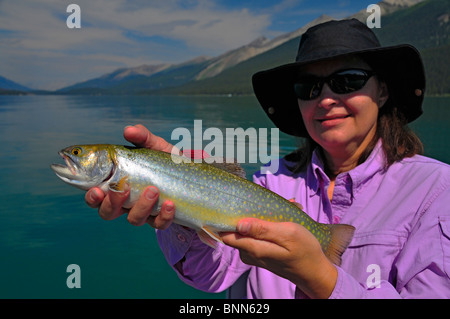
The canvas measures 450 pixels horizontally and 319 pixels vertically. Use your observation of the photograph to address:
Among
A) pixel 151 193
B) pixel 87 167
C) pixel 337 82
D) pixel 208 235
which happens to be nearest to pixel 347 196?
pixel 337 82

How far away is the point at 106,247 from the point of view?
11.4 metres

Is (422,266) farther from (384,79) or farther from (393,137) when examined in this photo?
(384,79)

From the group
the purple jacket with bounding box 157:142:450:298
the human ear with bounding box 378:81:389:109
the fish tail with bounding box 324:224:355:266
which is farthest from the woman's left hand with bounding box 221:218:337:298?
the human ear with bounding box 378:81:389:109

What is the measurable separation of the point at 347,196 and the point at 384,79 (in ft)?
4.12

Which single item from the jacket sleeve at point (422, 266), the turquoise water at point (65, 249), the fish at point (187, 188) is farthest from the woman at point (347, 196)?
the turquoise water at point (65, 249)

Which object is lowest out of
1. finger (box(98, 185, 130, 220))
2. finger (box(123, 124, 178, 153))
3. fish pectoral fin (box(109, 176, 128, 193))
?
finger (box(98, 185, 130, 220))

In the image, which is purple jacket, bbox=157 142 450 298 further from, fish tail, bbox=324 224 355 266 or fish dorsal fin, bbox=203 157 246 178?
fish dorsal fin, bbox=203 157 246 178

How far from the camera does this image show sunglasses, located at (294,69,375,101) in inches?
125

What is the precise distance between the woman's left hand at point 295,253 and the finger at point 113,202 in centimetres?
105

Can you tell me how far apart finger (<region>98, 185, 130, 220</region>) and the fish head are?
0.20 meters

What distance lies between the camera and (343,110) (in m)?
3.22

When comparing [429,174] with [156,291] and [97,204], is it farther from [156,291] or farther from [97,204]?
[156,291]

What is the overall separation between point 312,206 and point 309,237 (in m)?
0.96

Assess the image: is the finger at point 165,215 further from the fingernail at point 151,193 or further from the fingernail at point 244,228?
the fingernail at point 244,228
